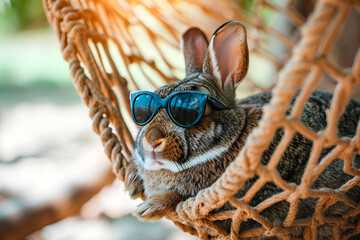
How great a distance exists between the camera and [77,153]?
8.73 feet

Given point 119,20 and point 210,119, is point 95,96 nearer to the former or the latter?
A: point 210,119

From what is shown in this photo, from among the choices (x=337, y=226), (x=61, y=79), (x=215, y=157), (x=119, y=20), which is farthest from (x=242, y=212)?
(x=61, y=79)

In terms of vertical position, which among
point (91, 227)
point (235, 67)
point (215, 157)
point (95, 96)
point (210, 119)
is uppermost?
point (95, 96)

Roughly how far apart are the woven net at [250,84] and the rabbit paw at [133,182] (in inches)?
1.0

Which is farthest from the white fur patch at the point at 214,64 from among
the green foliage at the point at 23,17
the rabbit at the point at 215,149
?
the green foliage at the point at 23,17

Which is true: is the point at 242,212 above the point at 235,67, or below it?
below

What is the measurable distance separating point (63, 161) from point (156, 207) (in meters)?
1.71

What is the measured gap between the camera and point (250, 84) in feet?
6.30

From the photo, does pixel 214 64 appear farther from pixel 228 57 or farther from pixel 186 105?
pixel 186 105

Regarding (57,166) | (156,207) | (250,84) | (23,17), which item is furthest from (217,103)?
(23,17)

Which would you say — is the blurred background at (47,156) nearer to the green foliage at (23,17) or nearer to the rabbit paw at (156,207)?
the green foliage at (23,17)

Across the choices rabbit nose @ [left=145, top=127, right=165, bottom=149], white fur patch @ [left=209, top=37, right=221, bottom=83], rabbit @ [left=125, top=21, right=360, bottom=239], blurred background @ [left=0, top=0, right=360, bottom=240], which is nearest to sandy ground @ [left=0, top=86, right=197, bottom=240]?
blurred background @ [left=0, top=0, right=360, bottom=240]

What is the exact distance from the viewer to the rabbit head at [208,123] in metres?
0.93

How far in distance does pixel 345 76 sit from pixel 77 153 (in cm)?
236
